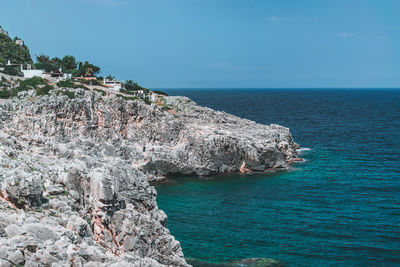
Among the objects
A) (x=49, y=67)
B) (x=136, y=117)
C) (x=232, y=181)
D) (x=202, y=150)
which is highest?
(x=49, y=67)

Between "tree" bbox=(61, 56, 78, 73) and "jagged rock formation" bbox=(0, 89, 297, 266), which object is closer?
"jagged rock formation" bbox=(0, 89, 297, 266)

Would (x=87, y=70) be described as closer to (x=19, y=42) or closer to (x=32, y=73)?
(x=32, y=73)

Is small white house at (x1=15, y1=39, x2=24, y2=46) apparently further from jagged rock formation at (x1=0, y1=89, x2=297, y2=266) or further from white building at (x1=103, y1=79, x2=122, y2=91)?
jagged rock formation at (x1=0, y1=89, x2=297, y2=266)

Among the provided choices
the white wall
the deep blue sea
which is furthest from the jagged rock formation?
the white wall

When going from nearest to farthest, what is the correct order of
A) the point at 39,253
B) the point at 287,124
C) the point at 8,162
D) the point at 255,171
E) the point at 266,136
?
the point at 39,253, the point at 8,162, the point at 255,171, the point at 266,136, the point at 287,124

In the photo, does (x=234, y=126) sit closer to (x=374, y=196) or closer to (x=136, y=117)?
(x=136, y=117)

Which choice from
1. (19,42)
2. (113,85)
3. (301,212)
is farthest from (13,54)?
(301,212)

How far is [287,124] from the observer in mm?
109875

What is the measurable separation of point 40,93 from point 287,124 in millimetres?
69246

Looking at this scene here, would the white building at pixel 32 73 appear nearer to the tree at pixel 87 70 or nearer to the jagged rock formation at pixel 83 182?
the tree at pixel 87 70

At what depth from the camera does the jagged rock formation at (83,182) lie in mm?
14984

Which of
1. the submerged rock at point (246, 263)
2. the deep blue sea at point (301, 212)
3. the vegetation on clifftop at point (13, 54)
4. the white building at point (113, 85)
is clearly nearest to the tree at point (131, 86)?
the white building at point (113, 85)

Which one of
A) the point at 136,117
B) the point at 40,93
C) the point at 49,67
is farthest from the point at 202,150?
the point at 49,67

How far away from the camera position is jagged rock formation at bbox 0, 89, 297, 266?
15.0 metres
